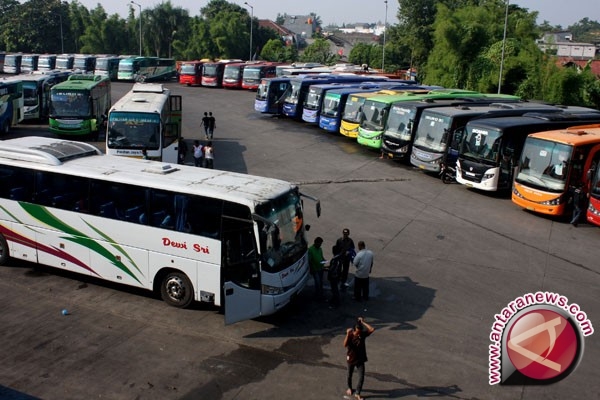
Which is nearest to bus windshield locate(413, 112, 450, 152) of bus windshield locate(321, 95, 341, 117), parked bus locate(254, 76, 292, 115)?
bus windshield locate(321, 95, 341, 117)

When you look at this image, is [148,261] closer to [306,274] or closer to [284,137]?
[306,274]

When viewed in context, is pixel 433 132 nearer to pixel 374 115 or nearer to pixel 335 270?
pixel 374 115

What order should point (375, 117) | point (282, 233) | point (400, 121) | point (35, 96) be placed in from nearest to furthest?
point (282, 233) < point (400, 121) < point (375, 117) < point (35, 96)

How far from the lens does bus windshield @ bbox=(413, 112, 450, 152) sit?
2305 centimetres

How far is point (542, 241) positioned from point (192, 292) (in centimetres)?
983

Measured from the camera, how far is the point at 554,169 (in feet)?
61.5

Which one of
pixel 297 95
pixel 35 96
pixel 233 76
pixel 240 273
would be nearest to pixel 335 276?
pixel 240 273

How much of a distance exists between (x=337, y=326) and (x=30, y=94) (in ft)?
89.5

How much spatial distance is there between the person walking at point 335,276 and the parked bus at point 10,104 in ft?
72.6

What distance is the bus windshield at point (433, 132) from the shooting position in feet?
75.6

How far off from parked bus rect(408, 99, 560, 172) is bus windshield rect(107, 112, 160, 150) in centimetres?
962

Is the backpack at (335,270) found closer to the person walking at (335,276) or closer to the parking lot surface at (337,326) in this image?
the person walking at (335,276)

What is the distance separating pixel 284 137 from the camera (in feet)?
102

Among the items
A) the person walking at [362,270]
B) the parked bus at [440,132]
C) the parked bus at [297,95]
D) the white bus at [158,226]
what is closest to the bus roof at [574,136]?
the parked bus at [440,132]
